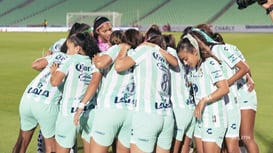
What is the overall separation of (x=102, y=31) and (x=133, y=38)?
0.66 metres

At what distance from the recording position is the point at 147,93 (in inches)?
163

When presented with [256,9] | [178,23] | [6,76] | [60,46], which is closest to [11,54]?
[6,76]

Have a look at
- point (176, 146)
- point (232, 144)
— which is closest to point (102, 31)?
point (176, 146)

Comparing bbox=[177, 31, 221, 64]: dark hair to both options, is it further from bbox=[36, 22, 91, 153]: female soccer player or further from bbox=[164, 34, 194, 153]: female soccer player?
bbox=[36, 22, 91, 153]: female soccer player

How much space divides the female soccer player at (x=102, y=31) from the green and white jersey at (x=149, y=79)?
0.80m

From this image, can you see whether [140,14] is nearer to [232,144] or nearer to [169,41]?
[169,41]

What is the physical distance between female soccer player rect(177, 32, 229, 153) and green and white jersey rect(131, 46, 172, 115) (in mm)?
390

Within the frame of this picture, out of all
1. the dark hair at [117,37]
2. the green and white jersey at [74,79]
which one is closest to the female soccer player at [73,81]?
the green and white jersey at [74,79]

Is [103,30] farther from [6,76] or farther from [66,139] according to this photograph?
[6,76]

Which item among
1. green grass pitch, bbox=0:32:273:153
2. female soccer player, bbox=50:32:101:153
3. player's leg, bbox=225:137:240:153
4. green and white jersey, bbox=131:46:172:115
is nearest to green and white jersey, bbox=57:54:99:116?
female soccer player, bbox=50:32:101:153

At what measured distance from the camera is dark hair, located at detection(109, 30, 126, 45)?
4348mm

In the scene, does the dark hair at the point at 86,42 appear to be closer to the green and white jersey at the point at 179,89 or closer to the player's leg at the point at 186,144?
the green and white jersey at the point at 179,89

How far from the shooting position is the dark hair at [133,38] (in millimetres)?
4289

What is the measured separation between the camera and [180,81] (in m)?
4.79
